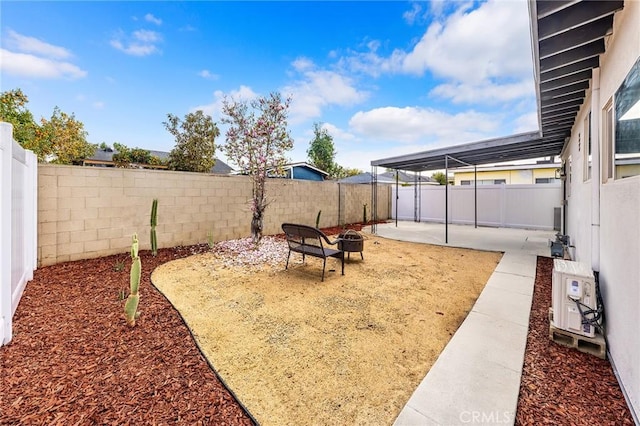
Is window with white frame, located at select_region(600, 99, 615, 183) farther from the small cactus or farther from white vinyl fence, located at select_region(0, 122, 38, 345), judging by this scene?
the small cactus

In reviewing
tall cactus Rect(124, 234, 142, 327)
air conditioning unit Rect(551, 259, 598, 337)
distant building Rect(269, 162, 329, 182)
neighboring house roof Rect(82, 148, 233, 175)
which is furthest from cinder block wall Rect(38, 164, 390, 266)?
distant building Rect(269, 162, 329, 182)

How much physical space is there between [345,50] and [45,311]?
1182cm

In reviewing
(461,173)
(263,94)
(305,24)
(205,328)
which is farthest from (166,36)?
(461,173)

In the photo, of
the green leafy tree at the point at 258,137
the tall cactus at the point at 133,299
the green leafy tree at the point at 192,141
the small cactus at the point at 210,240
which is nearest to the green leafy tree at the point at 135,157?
the green leafy tree at the point at 192,141

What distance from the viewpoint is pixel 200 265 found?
532 cm

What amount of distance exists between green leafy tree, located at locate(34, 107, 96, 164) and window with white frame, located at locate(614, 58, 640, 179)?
20.7 metres

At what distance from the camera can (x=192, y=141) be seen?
14.5 meters

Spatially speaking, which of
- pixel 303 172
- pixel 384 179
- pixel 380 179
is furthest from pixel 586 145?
pixel 303 172

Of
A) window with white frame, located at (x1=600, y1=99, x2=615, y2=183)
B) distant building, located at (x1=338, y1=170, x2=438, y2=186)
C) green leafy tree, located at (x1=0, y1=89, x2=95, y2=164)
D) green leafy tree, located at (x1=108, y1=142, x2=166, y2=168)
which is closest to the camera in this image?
window with white frame, located at (x1=600, y1=99, x2=615, y2=183)

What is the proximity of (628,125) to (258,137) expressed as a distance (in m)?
6.31

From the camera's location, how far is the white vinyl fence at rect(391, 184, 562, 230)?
1015 cm

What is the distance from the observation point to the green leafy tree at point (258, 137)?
6.61 metres

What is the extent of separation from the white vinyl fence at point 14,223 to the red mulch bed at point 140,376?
13.1 inches

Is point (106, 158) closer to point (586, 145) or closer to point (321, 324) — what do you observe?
point (321, 324)
